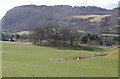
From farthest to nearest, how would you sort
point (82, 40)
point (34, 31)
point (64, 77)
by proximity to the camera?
point (82, 40) < point (34, 31) < point (64, 77)

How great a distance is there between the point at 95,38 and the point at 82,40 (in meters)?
15.0

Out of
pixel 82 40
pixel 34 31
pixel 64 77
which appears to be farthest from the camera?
pixel 82 40

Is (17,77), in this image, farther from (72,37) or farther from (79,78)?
(72,37)

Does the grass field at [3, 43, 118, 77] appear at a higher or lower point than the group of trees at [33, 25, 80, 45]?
lower

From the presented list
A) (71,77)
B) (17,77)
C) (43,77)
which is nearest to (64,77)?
(71,77)

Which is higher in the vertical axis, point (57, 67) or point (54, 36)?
point (54, 36)

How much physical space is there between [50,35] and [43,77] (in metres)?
112

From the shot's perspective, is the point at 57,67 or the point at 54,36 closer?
the point at 57,67

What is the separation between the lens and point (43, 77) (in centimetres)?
2620

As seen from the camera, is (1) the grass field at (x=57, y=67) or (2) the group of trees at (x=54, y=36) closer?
(1) the grass field at (x=57, y=67)

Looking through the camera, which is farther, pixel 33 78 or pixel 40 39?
pixel 40 39

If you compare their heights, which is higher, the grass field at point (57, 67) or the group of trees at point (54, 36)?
the group of trees at point (54, 36)

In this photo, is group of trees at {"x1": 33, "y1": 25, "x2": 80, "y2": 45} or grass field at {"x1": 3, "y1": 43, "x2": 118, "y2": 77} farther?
group of trees at {"x1": 33, "y1": 25, "x2": 80, "y2": 45}

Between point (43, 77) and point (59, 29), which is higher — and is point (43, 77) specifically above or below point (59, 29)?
below
